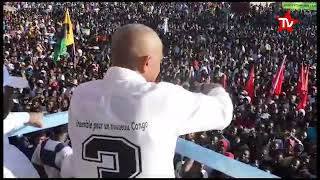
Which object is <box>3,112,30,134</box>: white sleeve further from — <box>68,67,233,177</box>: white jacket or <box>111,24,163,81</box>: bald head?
<box>111,24,163,81</box>: bald head

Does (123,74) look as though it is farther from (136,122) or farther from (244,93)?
(244,93)

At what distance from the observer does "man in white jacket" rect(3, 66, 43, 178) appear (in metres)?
1.66

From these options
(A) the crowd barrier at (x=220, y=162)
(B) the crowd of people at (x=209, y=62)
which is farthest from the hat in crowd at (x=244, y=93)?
(A) the crowd barrier at (x=220, y=162)

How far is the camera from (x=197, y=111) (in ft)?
5.30

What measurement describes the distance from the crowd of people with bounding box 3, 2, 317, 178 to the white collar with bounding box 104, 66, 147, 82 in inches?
16.0

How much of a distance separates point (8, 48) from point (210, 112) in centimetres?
1517

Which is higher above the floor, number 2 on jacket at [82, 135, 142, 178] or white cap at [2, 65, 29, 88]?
white cap at [2, 65, 29, 88]

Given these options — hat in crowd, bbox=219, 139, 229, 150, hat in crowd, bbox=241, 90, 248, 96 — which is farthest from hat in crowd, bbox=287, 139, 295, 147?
hat in crowd, bbox=241, 90, 248, 96

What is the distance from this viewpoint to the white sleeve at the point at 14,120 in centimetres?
172

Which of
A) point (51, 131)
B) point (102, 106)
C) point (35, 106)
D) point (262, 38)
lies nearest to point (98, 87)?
point (102, 106)

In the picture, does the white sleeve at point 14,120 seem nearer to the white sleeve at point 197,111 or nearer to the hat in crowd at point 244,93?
the white sleeve at point 197,111

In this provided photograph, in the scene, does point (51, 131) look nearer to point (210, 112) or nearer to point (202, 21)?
point (210, 112)

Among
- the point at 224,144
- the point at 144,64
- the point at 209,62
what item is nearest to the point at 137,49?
the point at 144,64

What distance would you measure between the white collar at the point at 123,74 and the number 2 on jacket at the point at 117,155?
0.18m
